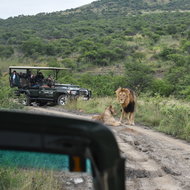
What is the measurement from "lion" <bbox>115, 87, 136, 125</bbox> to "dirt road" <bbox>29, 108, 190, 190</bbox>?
1584mm

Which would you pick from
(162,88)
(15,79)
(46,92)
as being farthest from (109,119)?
(162,88)

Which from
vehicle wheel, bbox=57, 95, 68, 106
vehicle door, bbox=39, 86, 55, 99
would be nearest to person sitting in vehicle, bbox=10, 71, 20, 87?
vehicle door, bbox=39, 86, 55, 99

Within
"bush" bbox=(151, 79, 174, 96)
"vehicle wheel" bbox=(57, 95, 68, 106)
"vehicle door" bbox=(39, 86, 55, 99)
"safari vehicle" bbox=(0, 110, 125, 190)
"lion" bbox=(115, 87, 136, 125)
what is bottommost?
"bush" bbox=(151, 79, 174, 96)

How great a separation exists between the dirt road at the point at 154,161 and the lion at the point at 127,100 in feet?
5.20

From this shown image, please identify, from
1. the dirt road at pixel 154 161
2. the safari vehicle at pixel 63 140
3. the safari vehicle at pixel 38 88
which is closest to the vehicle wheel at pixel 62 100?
the safari vehicle at pixel 38 88

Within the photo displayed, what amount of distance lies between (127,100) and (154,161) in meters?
5.21

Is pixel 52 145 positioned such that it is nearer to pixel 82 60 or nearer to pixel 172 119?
pixel 172 119

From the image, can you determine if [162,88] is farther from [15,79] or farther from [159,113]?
[159,113]

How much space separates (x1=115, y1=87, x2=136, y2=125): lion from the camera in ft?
43.0

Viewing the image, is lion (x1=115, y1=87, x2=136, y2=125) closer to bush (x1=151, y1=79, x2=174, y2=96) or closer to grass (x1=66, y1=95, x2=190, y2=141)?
grass (x1=66, y1=95, x2=190, y2=141)

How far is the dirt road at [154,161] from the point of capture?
661cm

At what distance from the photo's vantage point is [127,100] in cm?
1318

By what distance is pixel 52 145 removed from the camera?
3.89 feet

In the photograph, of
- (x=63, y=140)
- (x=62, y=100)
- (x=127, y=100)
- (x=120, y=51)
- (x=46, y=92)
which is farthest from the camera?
(x=120, y=51)
